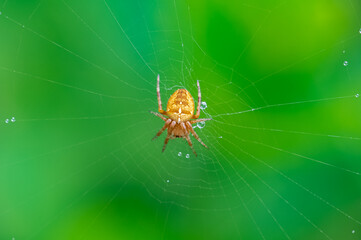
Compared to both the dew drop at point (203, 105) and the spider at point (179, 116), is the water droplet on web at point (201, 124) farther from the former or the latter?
the dew drop at point (203, 105)

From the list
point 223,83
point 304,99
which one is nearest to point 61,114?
point 223,83

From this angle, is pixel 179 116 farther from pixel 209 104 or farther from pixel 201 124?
pixel 209 104

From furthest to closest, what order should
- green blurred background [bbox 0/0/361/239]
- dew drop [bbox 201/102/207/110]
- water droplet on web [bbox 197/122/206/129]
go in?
1. water droplet on web [bbox 197/122/206/129]
2. dew drop [bbox 201/102/207/110]
3. green blurred background [bbox 0/0/361/239]

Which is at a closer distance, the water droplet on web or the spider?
the spider

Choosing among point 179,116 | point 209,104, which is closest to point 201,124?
point 179,116

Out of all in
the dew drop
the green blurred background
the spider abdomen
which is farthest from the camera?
the spider abdomen

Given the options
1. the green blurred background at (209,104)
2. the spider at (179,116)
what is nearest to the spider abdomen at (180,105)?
the spider at (179,116)

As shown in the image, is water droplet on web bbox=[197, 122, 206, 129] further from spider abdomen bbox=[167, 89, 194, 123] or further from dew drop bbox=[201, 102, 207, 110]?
dew drop bbox=[201, 102, 207, 110]

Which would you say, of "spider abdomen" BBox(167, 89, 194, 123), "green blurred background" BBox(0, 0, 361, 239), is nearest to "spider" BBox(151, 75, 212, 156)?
"spider abdomen" BBox(167, 89, 194, 123)
